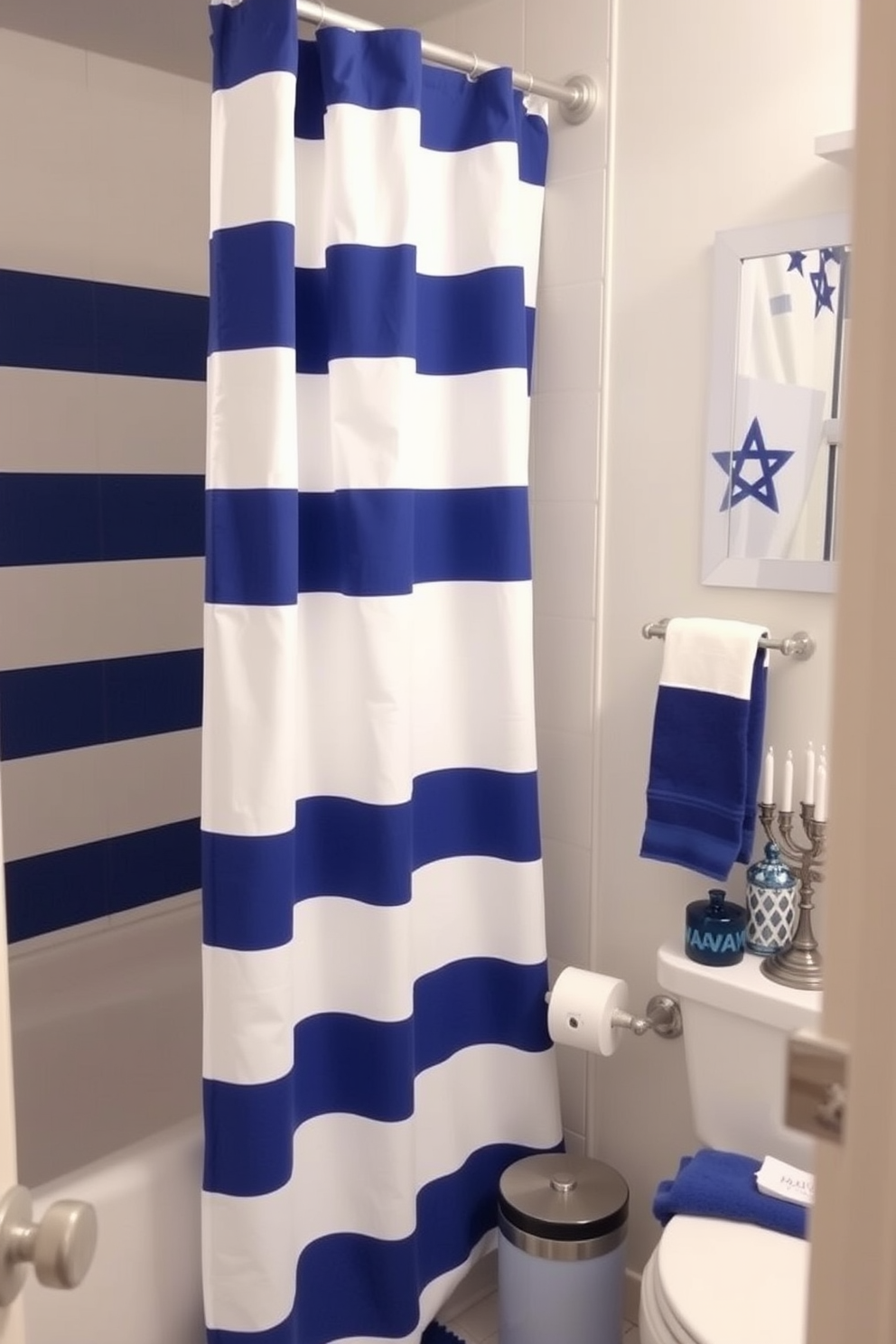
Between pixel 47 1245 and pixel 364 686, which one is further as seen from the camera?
pixel 364 686

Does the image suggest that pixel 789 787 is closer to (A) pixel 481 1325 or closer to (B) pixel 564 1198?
(B) pixel 564 1198

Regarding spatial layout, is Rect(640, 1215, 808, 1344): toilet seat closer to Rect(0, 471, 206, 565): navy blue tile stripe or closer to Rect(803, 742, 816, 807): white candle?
Rect(803, 742, 816, 807): white candle

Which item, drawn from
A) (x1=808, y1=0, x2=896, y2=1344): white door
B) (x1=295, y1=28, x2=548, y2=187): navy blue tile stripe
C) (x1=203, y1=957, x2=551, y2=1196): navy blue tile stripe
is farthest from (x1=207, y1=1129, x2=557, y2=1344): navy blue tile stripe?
(x1=295, y1=28, x2=548, y2=187): navy blue tile stripe

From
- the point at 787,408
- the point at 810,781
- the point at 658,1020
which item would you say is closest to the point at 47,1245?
the point at 810,781

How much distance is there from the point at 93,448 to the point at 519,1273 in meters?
1.82

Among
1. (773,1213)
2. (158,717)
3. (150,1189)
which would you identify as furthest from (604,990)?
(158,717)

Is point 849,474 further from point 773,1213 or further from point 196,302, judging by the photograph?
point 196,302

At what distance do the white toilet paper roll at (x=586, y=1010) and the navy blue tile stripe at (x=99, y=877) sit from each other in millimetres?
1170

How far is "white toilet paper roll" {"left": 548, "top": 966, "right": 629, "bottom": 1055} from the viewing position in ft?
6.77

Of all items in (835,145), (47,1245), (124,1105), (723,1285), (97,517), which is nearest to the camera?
(47,1245)

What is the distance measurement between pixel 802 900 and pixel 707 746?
10.4 inches

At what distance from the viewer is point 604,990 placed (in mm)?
2074

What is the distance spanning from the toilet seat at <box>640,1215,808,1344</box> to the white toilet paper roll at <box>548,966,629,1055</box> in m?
0.35

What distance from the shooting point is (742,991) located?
1.86 meters
